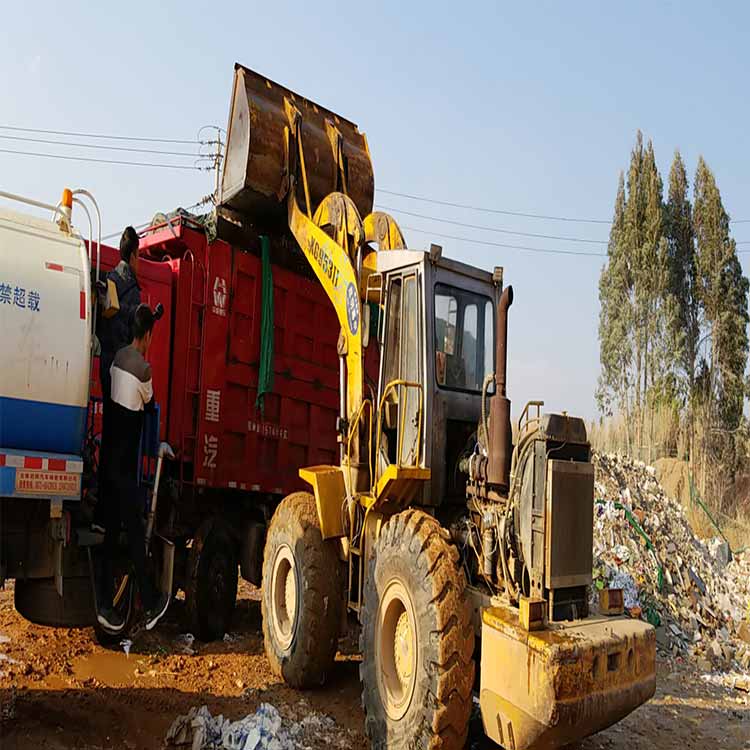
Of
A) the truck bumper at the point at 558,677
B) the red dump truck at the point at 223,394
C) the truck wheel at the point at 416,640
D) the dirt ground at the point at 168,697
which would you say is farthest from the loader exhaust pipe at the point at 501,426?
the red dump truck at the point at 223,394

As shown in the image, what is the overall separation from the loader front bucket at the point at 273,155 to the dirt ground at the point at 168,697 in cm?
407

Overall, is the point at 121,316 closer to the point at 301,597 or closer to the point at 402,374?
the point at 402,374

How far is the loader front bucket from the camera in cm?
665

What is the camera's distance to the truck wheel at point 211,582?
6.46 metres

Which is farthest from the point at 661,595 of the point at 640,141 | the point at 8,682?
the point at 640,141

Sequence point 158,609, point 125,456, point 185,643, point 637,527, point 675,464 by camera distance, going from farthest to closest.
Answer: point 675,464, point 637,527, point 185,643, point 158,609, point 125,456

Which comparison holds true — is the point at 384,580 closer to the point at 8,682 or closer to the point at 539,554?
the point at 539,554

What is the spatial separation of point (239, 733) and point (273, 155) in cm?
482

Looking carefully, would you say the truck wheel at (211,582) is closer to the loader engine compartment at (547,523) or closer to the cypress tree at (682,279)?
the loader engine compartment at (547,523)

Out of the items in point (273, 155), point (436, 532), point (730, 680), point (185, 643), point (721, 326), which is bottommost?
point (730, 680)

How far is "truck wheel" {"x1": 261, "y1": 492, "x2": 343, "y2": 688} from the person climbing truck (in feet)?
3.32

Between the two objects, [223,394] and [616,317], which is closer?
[223,394]

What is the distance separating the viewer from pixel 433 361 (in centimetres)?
462

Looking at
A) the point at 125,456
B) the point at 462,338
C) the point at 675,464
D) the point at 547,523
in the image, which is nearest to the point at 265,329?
the point at 125,456
